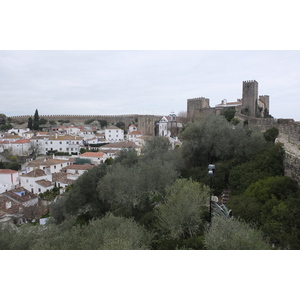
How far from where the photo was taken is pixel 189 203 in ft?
25.2

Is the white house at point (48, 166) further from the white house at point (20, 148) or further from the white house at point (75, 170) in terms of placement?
the white house at point (20, 148)

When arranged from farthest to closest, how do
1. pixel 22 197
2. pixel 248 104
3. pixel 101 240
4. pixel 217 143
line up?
pixel 248 104
pixel 22 197
pixel 217 143
pixel 101 240

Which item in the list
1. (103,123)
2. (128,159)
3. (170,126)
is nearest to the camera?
(128,159)

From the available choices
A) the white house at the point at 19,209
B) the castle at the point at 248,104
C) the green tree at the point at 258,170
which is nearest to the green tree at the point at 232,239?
the green tree at the point at 258,170

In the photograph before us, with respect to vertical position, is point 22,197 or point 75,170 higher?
point 75,170

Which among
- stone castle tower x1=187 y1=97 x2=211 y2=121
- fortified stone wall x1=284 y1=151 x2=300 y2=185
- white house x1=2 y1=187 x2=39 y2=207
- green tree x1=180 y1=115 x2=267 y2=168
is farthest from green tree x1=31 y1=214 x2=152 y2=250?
stone castle tower x1=187 y1=97 x2=211 y2=121

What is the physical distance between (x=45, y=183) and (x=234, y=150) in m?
18.5

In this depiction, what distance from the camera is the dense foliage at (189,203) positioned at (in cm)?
612

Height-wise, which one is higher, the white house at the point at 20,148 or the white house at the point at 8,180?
the white house at the point at 20,148

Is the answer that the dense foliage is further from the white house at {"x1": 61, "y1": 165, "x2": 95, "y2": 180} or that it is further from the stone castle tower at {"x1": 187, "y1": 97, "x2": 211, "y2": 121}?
the stone castle tower at {"x1": 187, "y1": 97, "x2": 211, "y2": 121}

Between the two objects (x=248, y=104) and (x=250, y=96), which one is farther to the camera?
(x=248, y=104)

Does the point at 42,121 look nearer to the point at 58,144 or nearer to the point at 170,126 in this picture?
the point at 58,144

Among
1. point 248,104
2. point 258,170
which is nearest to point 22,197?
point 258,170

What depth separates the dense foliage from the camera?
6125 millimetres
